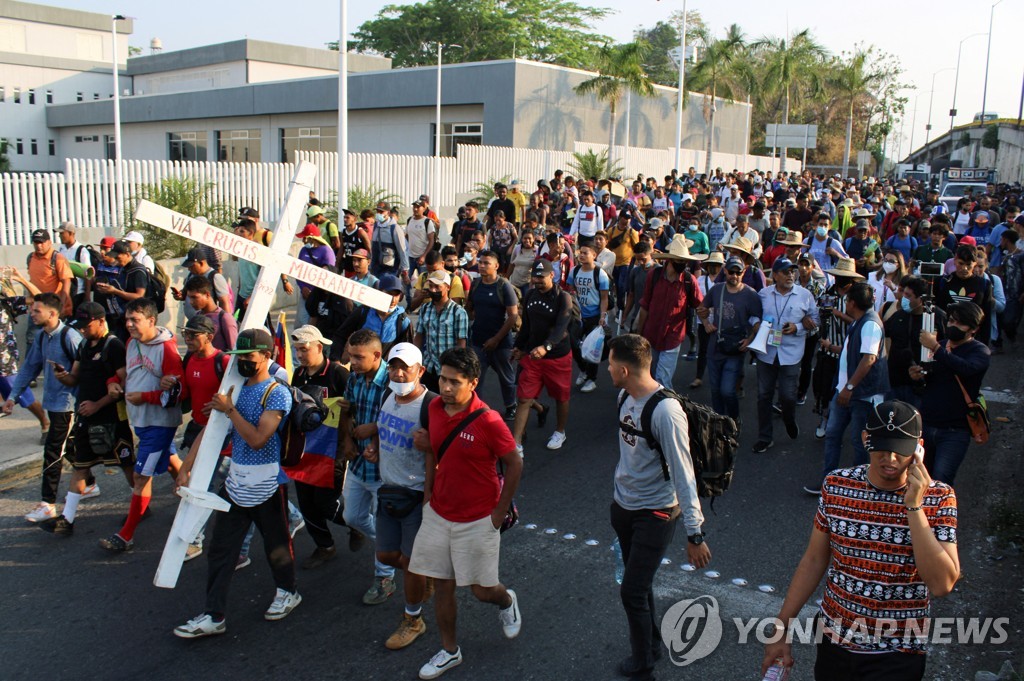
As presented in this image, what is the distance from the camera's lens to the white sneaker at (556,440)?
796 cm

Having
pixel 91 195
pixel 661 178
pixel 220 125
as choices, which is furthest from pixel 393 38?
pixel 91 195

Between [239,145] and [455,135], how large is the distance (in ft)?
42.4

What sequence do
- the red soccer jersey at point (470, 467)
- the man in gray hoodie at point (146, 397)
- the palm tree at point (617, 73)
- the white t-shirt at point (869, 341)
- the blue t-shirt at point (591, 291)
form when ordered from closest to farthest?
the red soccer jersey at point (470, 467) < the man in gray hoodie at point (146, 397) < the white t-shirt at point (869, 341) < the blue t-shirt at point (591, 291) < the palm tree at point (617, 73)

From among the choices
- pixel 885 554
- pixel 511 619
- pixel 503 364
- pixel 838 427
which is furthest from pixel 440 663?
pixel 503 364

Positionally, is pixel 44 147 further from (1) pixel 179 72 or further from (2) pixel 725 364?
(2) pixel 725 364

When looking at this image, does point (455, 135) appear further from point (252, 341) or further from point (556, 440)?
point (252, 341)

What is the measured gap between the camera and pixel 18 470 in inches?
288

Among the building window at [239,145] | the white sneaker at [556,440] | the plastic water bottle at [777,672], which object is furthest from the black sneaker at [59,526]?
the building window at [239,145]

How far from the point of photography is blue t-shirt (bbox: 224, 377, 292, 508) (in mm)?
4781

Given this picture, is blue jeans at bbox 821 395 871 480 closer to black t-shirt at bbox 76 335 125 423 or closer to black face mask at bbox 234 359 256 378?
black face mask at bbox 234 359 256 378

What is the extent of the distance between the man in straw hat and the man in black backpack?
3.95 m

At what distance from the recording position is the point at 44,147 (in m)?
52.4

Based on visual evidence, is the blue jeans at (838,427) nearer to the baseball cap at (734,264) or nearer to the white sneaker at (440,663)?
the baseball cap at (734,264)

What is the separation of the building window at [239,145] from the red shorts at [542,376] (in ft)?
111
